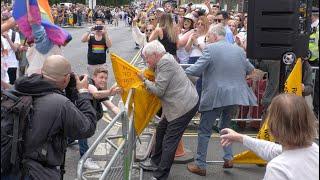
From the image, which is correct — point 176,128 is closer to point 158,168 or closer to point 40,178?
point 158,168

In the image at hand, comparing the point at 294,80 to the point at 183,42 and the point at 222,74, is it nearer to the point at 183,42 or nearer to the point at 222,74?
the point at 222,74

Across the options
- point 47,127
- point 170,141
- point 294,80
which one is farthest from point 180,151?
point 47,127


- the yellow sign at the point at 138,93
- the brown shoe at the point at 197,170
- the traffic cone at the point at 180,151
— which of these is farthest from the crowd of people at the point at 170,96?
the traffic cone at the point at 180,151

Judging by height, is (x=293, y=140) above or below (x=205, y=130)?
above

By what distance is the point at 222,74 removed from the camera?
6070 mm

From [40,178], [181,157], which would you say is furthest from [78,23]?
[40,178]

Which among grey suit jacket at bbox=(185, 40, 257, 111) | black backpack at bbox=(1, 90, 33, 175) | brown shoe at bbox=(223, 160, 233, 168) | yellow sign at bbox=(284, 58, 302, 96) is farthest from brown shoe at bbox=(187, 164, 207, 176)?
black backpack at bbox=(1, 90, 33, 175)

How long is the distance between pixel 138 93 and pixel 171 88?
1.27 feet

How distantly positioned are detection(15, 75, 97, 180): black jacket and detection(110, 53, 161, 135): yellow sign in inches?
93.4

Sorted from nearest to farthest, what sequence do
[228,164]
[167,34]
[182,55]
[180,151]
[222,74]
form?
[222,74] < [228,164] < [180,151] < [167,34] < [182,55]

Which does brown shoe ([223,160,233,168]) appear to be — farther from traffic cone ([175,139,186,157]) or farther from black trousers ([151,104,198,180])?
black trousers ([151,104,198,180])

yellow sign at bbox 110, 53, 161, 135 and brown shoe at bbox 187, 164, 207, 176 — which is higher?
yellow sign at bbox 110, 53, 161, 135

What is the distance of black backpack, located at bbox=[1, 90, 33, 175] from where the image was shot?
3117 millimetres

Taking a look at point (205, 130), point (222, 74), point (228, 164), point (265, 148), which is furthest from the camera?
point (228, 164)
